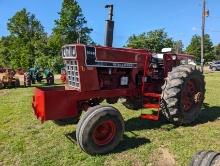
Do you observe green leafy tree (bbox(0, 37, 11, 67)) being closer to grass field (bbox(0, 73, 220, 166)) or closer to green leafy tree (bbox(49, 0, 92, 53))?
green leafy tree (bbox(49, 0, 92, 53))

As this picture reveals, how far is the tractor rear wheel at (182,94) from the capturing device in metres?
8.46

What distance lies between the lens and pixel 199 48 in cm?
6906

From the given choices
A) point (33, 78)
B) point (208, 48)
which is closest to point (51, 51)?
point (33, 78)

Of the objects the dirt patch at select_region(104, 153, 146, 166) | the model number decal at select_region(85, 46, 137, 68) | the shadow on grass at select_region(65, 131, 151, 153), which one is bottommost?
the dirt patch at select_region(104, 153, 146, 166)

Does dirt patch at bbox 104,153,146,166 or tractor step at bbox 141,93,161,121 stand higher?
tractor step at bbox 141,93,161,121

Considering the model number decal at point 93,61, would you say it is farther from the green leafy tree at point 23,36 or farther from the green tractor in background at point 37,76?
the green leafy tree at point 23,36

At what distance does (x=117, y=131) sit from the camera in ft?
24.2

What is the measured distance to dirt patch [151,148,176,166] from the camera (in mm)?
6539

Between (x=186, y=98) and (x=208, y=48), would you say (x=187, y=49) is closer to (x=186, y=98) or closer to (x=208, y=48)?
(x=208, y=48)

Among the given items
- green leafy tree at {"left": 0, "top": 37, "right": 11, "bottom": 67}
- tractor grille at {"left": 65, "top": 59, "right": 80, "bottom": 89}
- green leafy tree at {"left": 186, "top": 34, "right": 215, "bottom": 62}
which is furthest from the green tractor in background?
green leafy tree at {"left": 186, "top": 34, "right": 215, "bottom": 62}

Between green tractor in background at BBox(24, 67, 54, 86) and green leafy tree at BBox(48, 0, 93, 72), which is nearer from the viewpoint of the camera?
green tractor in background at BBox(24, 67, 54, 86)

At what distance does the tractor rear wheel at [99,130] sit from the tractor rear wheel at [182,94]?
5.40ft

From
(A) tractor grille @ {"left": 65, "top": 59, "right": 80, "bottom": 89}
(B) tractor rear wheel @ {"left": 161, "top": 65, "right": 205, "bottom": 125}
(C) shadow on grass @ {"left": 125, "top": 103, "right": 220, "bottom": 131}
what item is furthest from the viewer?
(C) shadow on grass @ {"left": 125, "top": 103, "right": 220, "bottom": 131}

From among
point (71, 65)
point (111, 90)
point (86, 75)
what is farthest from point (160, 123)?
point (71, 65)
